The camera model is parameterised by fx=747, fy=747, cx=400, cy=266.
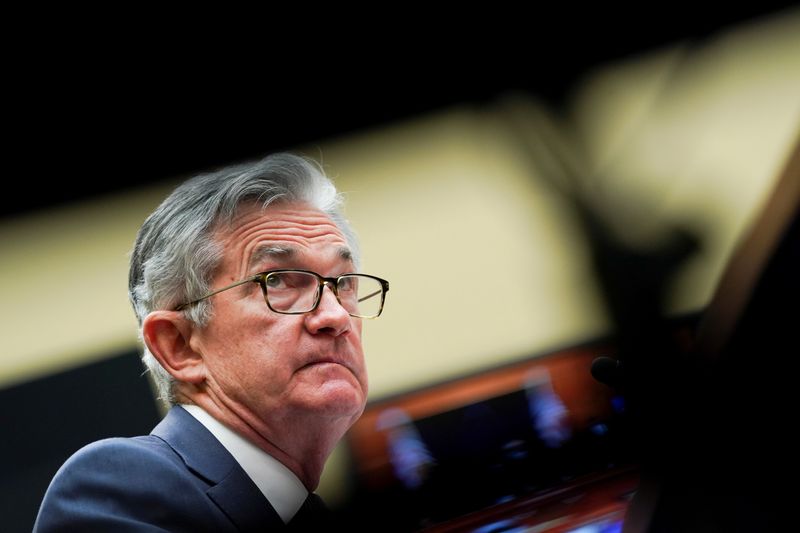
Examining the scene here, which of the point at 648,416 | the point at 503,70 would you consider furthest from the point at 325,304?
the point at 648,416

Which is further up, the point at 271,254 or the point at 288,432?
the point at 271,254

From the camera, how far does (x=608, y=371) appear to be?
79 cm

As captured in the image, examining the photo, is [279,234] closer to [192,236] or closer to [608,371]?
[192,236]

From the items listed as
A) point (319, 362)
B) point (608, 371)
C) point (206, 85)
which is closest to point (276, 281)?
point (319, 362)

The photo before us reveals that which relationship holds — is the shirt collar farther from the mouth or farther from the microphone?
the microphone

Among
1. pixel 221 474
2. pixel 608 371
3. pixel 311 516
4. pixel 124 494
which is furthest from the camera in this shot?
pixel 311 516

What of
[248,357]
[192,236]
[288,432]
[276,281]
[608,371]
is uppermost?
[192,236]

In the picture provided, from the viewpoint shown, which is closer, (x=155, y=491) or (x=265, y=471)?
(x=155, y=491)

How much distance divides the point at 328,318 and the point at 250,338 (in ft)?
0.42

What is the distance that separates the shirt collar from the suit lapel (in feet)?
0.08

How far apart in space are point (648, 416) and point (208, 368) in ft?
3.02

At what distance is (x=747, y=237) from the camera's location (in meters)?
0.38

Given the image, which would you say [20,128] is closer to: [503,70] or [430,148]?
[503,70]

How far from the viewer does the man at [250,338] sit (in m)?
1.13
